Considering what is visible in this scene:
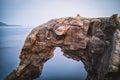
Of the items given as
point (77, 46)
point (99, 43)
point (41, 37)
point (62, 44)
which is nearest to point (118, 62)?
point (99, 43)

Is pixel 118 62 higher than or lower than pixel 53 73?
higher

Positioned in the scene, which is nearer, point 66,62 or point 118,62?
point 118,62

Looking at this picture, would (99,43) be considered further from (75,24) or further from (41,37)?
(41,37)

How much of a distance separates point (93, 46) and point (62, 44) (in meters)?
1.97

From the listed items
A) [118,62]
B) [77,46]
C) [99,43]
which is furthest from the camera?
[77,46]

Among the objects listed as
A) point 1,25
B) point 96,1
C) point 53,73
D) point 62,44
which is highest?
point 96,1

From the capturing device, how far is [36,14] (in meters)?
11.8

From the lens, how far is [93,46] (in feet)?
30.0

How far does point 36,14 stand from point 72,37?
287 cm

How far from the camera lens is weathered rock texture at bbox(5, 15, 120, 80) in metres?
8.55

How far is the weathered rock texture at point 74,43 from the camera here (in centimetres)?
855

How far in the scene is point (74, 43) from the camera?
33.4ft

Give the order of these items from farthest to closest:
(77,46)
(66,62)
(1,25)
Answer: (66,62)
(1,25)
(77,46)

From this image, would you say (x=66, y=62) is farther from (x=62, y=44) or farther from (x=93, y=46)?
(x=93, y=46)
